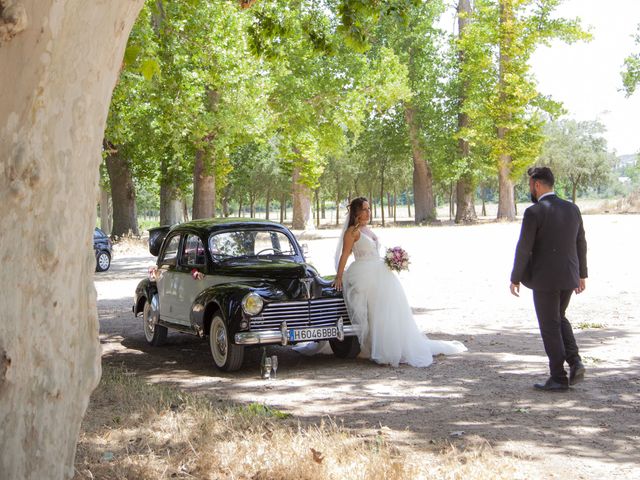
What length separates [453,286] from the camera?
1978cm

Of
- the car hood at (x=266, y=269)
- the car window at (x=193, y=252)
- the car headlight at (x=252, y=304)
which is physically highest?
the car window at (x=193, y=252)

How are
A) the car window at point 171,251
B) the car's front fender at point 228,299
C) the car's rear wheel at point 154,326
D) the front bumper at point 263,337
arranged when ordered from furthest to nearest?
the car's rear wheel at point 154,326 < the car window at point 171,251 < the car's front fender at point 228,299 < the front bumper at point 263,337

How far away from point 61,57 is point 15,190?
632 mm

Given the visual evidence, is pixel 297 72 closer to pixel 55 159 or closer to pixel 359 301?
pixel 359 301

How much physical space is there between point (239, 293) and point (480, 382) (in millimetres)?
2952

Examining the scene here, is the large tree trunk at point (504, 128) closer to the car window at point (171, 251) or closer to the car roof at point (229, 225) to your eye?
the car window at point (171, 251)

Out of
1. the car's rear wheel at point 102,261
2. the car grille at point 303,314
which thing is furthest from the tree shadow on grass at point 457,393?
the car's rear wheel at point 102,261

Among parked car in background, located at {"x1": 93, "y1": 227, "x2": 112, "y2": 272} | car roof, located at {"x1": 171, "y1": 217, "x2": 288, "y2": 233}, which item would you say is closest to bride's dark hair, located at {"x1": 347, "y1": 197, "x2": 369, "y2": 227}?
car roof, located at {"x1": 171, "y1": 217, "x2": 288, "y2": 233}

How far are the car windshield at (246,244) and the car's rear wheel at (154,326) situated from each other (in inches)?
67.7

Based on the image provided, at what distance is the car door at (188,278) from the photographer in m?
11.3

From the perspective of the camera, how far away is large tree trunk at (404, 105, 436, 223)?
55412 millimetres

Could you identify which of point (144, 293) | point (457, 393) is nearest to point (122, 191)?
point (144, 293)

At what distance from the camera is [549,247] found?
27.5 ft

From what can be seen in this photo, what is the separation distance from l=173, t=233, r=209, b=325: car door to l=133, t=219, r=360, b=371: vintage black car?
0.5 inches
